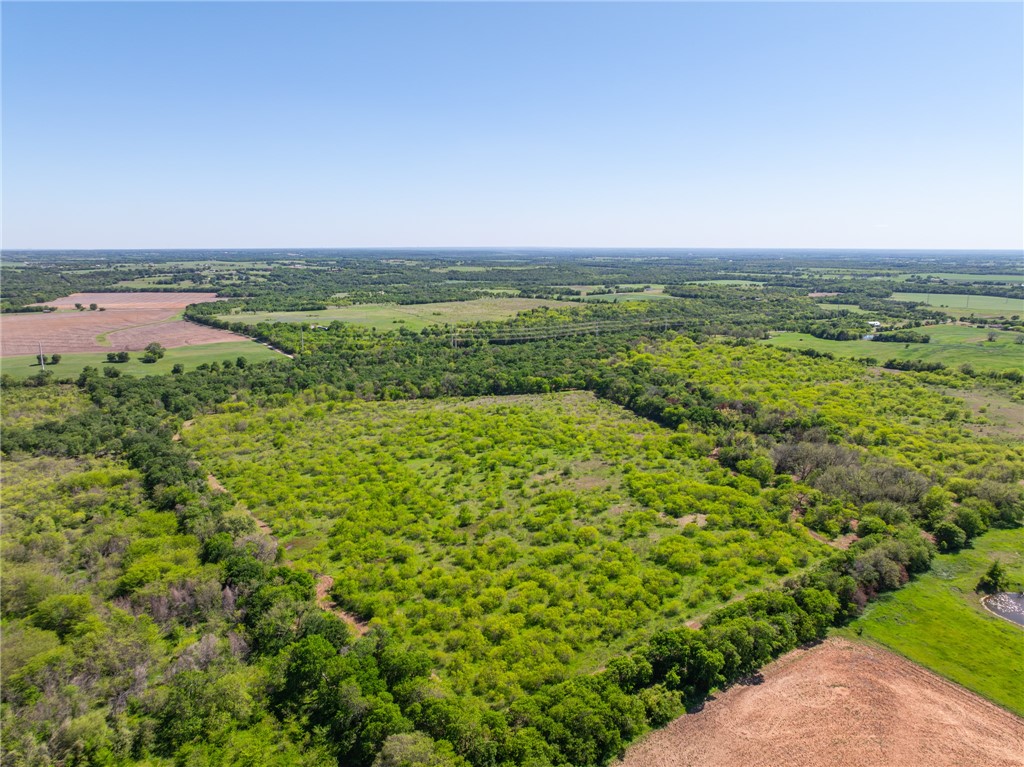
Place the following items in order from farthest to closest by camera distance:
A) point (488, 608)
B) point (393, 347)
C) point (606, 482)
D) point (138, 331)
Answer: point (138, 331) → point (393, 347) → point (606, 482) → point (488, 608)

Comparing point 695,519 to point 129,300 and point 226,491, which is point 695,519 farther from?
point 129,300

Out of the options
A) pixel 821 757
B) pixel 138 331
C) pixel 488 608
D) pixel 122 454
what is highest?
pixel 138 331

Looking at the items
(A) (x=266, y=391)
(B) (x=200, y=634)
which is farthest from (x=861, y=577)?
(A) (x=266, y=391)

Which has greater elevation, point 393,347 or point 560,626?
point 393,347

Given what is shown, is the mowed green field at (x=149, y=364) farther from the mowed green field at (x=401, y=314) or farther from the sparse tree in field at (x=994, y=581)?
the sparse tree in field at (x=994, y=581)

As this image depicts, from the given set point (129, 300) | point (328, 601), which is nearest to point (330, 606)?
point (328, 601)

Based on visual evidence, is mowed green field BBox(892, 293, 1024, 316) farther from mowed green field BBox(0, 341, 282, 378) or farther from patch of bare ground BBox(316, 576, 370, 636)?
mowed green field BBox(0, 341, 282, 378)

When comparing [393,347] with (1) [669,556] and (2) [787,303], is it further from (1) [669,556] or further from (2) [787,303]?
(2) [787,303]

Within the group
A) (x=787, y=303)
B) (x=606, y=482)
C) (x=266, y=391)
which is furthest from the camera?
(x=787, y=303)
